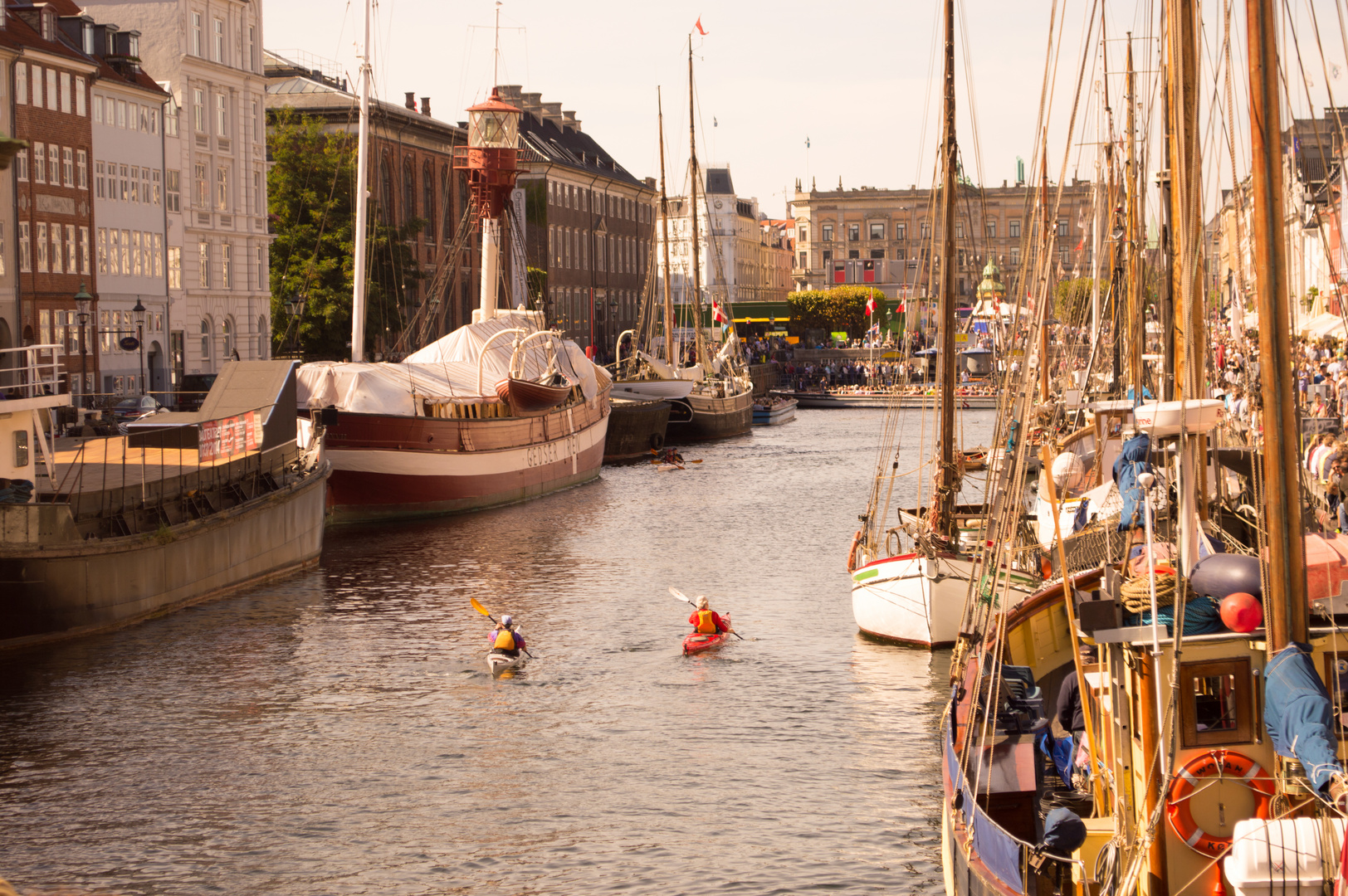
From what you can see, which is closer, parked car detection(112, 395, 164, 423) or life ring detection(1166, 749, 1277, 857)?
life ring detection(1166, 749, 1277, 857)

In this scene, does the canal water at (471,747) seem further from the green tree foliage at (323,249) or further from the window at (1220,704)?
the green tree foliage at (323,249)

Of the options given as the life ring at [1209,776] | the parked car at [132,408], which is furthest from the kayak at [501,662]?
the parked car at [132,408]

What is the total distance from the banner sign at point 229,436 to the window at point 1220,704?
24873 millimetres

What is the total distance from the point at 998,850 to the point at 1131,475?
9.26 m

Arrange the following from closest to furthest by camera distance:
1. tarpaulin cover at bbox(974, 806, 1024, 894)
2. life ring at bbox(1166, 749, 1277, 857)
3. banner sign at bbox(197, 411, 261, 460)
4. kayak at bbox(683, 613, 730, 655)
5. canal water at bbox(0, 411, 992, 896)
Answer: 1. life ring at bbox(1166, 749, 1277, 857)
2. tarpaulin cover at bbox(974, 806, 1024, 894)
3. canal water at bbox(0, 411, 992, 896)
4. kayak at bbox(683, 613, 730, 655)
5. banner sign at bbox(197, 411, 261, 460)

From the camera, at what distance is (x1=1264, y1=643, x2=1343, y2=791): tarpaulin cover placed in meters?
10.0

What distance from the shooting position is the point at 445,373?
49188 millimetres

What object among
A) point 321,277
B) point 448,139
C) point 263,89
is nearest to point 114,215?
point 321,277

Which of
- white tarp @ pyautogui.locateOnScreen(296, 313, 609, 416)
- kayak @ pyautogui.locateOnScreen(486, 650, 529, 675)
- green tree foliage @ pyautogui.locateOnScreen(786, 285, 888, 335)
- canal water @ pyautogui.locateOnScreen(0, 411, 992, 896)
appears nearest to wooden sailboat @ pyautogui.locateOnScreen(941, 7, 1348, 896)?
canal water @ pyautogui.locateOnScreen(0, 411, 992, 896)

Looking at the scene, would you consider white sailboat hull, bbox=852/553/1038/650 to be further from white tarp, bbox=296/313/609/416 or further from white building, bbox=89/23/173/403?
white building, bbox=89/23/173/403

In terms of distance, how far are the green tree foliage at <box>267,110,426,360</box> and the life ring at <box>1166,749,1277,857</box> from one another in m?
62.9

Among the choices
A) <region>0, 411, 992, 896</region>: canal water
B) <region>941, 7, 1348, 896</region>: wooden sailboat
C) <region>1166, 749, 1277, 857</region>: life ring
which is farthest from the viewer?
<region>0, 411, 992, 896</region>: canal water

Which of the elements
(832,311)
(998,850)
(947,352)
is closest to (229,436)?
(947,352)

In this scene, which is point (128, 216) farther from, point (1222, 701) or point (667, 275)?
point (1222, 701)
